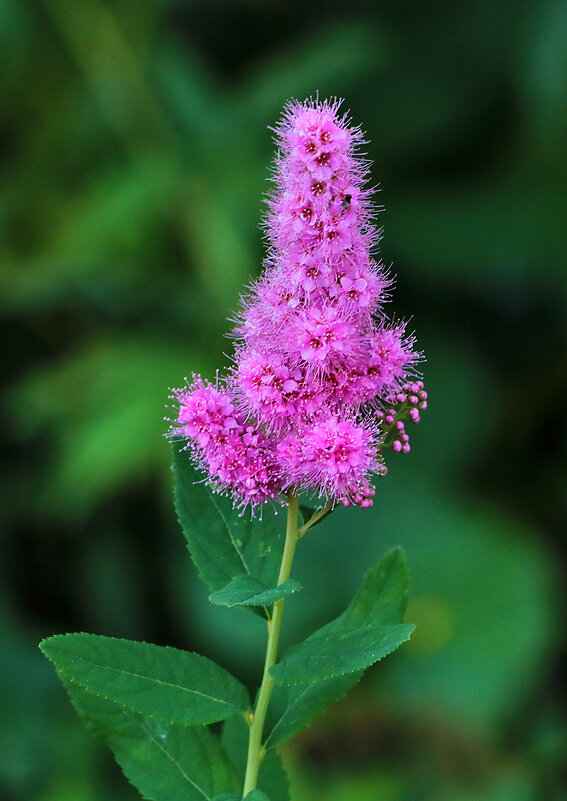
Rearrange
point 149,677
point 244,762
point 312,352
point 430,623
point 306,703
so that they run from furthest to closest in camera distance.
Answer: point 430,623 → point 244,762 → point 306,703 → point 149,677 → point 312,352

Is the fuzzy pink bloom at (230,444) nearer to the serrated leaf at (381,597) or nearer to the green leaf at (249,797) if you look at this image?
the serrated leaf at (381,597)

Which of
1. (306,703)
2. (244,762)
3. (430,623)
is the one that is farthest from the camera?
(430,623)

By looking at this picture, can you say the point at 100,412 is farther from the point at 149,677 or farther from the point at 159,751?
the point at 149,677

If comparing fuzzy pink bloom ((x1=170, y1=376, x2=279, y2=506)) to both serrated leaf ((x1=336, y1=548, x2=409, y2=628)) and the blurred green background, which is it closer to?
serrated leaf ((x1=336, y1=548, x2=409, y2=628))

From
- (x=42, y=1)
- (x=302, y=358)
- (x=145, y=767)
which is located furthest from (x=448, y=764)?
(x=42, y=1)

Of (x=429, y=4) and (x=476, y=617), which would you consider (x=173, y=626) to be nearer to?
(x=476, y=617)

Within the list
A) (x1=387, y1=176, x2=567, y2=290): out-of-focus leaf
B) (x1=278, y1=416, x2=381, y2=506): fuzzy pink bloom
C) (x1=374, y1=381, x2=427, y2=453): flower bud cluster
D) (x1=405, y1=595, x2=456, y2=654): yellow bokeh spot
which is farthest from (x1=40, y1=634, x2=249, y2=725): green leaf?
(x1=387, y1=176, x2=567, y2=290): out-of-focus leaf

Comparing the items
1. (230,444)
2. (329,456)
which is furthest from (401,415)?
(230,444)
